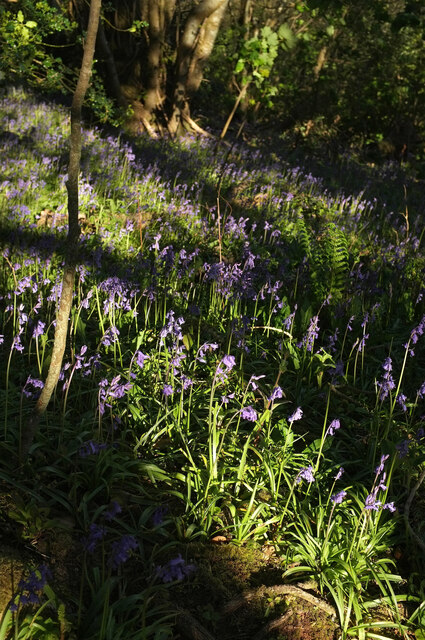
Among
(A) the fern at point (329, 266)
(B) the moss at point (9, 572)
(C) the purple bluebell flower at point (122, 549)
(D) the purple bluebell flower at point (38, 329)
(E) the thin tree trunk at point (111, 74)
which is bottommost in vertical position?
(B) the moss at point (9, 572)

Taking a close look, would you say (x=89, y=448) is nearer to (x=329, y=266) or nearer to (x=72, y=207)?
(x=72, y=207)

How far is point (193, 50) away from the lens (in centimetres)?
1015

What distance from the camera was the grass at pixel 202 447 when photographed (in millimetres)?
2152

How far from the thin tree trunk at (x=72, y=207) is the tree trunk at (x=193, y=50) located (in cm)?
849

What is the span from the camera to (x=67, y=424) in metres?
2.93

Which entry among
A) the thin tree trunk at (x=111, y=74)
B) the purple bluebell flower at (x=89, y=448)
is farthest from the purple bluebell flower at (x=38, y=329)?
the thin tree trunk at (x=111, y=74)

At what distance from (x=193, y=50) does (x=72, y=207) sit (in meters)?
8.98

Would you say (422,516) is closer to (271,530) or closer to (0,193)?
(271,530)

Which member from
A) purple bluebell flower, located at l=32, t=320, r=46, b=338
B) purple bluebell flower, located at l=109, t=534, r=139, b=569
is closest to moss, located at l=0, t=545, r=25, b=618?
Answer: purple bluebell flower, located at l=109, t=534, r=139, b=569

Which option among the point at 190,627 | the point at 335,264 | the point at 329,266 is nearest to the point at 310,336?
the point at 335,264

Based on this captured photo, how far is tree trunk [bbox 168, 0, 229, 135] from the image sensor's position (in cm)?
973

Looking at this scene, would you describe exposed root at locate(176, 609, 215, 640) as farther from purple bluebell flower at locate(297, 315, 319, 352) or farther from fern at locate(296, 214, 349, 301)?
fern at locate(296, 214, 349, 301)

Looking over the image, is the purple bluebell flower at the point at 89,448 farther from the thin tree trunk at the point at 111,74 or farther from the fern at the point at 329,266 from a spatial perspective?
the thin tree trunk at the point at 111,74

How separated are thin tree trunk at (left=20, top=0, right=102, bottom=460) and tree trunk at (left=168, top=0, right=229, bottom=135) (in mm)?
8491
